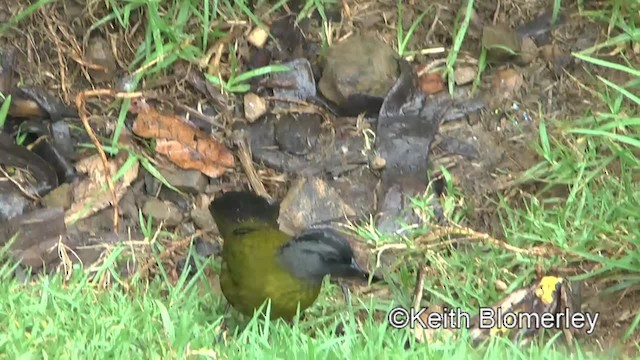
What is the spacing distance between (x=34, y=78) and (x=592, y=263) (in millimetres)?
2515

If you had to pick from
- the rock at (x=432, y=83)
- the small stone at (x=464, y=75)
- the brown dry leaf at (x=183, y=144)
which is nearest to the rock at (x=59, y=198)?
the brown dry leaf at (x=183, y=144)

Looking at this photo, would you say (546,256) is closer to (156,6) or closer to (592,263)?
(592,263)

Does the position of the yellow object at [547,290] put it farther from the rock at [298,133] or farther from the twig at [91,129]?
the twig at [91,129]

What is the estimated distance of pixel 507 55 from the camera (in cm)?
439

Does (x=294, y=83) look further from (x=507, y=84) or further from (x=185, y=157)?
(x=507, y=84)

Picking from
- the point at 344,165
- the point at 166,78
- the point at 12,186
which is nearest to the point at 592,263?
the point at 344,165

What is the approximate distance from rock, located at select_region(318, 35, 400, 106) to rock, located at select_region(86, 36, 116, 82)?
965 mm

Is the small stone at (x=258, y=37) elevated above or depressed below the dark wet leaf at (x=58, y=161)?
above

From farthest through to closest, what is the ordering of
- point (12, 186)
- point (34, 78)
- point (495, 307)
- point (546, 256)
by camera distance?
1. point (34, 78)
2. point (12, 186)
3. point (546, 256)
4. point (495, 307)

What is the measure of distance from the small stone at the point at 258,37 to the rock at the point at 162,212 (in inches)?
35.5

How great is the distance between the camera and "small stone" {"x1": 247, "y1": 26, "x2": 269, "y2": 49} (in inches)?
174

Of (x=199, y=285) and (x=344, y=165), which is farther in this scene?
(x=344, y=165)

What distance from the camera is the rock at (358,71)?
4.34 m

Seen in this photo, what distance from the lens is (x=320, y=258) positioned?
3273 millimetres
